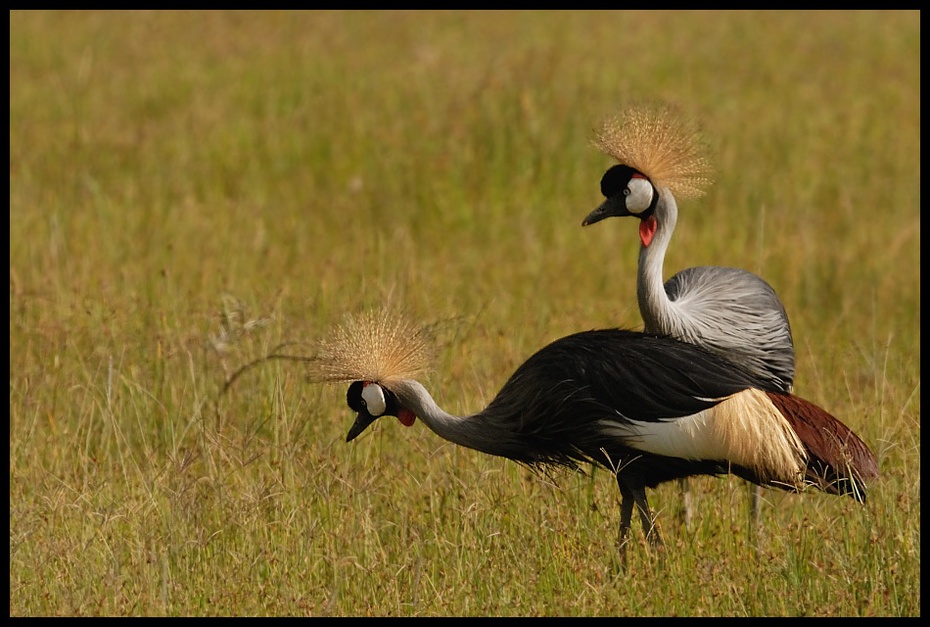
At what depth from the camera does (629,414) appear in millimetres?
3512

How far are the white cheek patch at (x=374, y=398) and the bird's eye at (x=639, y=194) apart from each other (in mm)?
867

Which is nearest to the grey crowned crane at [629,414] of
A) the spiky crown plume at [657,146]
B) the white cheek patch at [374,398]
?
the white cheek patch at [374,398]

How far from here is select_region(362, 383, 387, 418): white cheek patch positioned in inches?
144

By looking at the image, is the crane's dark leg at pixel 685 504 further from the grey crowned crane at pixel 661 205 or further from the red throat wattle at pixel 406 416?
the red throat wattle at pixel 406 416

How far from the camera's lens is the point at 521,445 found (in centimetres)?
364

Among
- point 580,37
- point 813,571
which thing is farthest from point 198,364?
point 580,37

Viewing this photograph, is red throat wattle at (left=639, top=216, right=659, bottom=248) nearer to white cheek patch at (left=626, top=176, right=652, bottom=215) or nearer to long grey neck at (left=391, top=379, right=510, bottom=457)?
white cheek patch at (left=626, top=176, right=652, bottom=215)

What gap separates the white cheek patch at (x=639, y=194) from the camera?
12.4ft

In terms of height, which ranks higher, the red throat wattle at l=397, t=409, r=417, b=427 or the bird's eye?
the bird's eye

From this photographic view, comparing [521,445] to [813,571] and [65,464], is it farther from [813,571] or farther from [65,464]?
[65,464]

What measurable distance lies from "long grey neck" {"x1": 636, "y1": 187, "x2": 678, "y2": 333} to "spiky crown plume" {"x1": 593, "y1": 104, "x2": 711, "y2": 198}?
62 mm

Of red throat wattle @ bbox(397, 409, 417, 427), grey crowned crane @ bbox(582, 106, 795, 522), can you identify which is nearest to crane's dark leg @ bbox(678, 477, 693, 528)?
grey crowned crane @ bbox(582, 106, 795, 522)

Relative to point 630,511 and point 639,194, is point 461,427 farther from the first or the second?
point 639,194

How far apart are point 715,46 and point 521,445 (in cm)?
759
